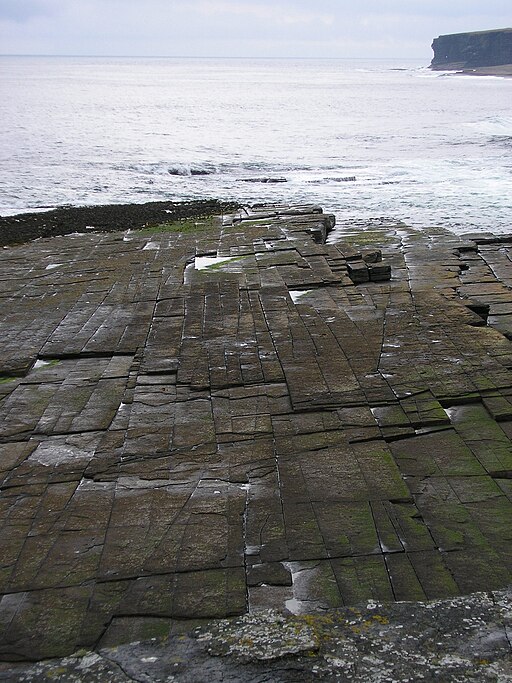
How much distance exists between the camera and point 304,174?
3142 centimetres

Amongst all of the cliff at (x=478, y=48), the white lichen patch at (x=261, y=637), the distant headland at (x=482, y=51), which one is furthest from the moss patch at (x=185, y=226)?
the cliff at (x=478, y=48)

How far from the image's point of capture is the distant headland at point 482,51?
518 feet

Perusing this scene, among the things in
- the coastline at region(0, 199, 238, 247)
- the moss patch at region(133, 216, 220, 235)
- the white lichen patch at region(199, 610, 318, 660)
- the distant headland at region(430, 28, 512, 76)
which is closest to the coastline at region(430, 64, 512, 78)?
the distant headland at region(430, 28, 512, 76)

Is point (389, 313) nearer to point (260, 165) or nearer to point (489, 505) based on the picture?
point (489, 505)

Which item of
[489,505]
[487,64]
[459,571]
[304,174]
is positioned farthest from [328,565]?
[487,64]

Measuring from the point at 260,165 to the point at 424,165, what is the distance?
8.60 metres

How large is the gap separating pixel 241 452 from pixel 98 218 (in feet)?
53.5

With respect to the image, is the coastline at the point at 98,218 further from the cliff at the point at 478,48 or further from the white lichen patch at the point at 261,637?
the cliff at the point at 478,48

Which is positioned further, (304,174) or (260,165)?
(260,165)

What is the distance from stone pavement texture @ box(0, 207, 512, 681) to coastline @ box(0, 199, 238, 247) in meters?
7.91

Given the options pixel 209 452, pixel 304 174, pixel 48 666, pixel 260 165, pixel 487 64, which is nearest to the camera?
pixel 48 666

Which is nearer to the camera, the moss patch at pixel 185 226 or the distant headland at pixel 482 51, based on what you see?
the moss patch at pixel 185 226

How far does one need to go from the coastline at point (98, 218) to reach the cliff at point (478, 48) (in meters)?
158

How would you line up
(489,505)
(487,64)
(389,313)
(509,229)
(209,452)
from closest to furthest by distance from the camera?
(489,505)
(209,452)
(389,313)
(509,229)
(487,64)
